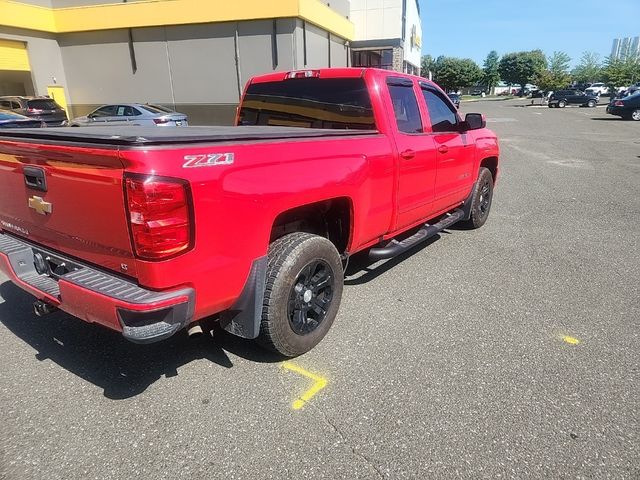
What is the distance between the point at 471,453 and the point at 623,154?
1421 cm

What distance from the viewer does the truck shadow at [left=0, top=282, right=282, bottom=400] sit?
2967 mm

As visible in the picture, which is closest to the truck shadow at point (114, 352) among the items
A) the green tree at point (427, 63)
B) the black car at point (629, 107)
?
the black car at point (629, 107)

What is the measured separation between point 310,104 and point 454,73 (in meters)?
97.7

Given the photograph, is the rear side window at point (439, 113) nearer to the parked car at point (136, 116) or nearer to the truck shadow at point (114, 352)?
the truck shadow at point (114, 352)

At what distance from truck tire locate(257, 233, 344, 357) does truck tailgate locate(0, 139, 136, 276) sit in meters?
0.88

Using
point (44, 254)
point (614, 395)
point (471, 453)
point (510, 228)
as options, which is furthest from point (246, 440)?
point (510, 228)

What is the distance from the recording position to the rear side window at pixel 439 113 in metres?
4.66

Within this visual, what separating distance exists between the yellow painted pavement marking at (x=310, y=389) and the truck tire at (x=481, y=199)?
375 centimetres

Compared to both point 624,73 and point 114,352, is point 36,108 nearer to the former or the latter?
point 114,352

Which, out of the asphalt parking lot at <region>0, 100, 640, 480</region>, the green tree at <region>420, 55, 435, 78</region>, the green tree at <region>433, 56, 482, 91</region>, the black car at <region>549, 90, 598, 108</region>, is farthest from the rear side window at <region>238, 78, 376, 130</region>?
the green tree at <region>420, 55, 435, 78</region>

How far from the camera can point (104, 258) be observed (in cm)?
247

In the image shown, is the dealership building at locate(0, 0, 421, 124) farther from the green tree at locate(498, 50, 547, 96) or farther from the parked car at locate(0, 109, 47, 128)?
the green tree at locate(498, 50, 547, 96)

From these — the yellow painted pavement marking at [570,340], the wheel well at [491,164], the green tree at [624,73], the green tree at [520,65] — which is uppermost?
the green tree at [520,65]

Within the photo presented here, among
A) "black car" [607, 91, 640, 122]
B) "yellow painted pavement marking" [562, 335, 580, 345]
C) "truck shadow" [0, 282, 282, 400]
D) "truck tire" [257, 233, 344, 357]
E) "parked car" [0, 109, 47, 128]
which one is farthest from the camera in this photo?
"black car" [607, 91, 640, 122]
